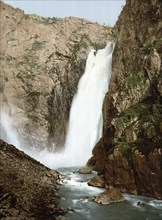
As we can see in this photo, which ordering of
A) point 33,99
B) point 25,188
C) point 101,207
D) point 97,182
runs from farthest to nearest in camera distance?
point 33,99, point 97,182, point 25,188, point 101,207

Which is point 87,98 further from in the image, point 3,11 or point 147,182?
point 3,11

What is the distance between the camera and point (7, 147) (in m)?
32.7

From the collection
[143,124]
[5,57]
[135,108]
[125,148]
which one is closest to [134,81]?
[135,108]

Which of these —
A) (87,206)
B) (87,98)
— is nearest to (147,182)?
(87,206)

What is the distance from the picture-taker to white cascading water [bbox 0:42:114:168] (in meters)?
46.5

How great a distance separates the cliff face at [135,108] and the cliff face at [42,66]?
51.6 ft

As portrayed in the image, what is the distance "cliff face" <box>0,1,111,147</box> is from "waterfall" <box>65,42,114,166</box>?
2677 millimetres

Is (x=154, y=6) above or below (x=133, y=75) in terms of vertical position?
above

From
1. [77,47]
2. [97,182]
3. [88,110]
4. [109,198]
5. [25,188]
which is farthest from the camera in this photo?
[77,47]

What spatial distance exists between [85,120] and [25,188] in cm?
2522

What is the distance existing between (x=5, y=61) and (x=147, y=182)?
42625 mm

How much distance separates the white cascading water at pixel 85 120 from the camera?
152ft

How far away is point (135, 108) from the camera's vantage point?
33.6 m

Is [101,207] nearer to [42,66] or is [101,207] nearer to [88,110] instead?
[88,110]
